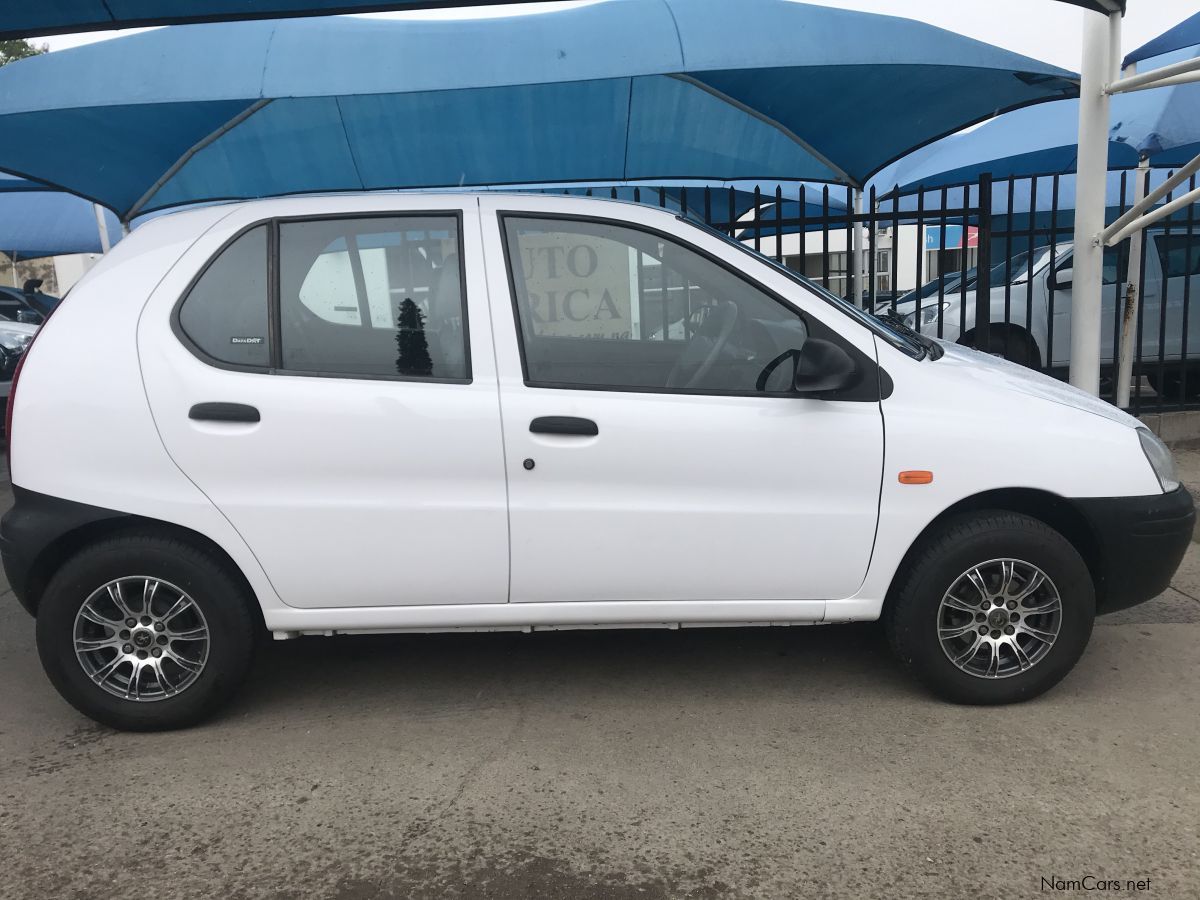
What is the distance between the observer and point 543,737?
3254 millimetres

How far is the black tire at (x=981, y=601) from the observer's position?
3195mm

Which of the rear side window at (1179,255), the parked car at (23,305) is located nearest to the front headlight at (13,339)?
the parked car at (23,305)

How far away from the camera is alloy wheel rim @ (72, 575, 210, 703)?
317 centimetres

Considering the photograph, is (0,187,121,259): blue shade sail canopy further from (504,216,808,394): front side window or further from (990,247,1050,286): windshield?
(504,216,808,394): front side window

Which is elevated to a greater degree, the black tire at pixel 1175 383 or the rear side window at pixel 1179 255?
the rear side window at pixel 1179 255

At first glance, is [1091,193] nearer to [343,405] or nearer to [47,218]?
[343,405]

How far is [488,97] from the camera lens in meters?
7.32

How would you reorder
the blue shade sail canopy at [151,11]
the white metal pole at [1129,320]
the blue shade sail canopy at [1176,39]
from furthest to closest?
the white metal pole at [1129,320]
the blue shade sail canopy at [1176,39]
the blue shade sail canopy at [151,11]

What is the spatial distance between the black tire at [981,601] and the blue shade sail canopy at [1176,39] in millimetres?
5205

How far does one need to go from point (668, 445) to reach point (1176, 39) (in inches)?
235

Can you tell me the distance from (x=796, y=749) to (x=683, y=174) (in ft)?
23.5

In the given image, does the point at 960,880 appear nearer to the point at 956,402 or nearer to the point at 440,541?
the point at 956,402

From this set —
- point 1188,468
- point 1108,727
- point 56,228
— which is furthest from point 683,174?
point 56,228

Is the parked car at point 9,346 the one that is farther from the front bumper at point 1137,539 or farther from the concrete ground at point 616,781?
the front bumper at point 1137,539
